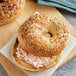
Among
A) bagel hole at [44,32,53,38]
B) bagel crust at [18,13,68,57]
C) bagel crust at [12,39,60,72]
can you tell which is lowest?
bagel crust at [12,39,60,72]

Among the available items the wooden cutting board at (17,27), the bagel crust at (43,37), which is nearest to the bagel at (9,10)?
the wooden cutting board at (17,27)

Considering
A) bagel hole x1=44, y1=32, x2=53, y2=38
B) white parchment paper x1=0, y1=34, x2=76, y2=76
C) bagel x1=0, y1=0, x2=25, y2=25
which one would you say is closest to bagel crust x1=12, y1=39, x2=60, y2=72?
white parchment paper x1=0, y1=34, x2=76, y2=76

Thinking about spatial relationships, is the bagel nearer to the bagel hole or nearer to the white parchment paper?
the white parchment paper

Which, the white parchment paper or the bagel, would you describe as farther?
the bagel

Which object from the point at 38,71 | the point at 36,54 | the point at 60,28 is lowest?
the point at 38,71

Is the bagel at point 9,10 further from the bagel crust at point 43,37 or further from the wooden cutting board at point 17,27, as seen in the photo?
the bagel crust at point 43,37

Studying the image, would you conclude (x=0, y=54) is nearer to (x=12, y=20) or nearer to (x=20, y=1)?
(x=12, y=20)

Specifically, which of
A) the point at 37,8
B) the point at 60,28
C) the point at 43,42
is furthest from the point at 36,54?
the point at 37,8
